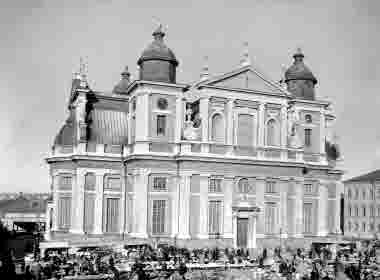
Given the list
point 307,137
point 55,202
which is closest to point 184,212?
point 55,202

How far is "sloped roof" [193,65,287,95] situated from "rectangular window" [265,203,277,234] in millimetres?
8793

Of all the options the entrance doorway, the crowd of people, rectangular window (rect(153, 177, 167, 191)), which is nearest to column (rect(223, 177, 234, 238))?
the entrance doorway

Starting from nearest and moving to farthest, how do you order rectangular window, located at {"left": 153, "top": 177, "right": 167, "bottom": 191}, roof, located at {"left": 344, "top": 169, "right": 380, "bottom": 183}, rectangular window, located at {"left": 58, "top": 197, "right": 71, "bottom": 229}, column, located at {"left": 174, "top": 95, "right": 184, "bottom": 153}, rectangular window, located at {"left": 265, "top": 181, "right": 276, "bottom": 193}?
rectangular window, located at {"left": 153, "top": 177, "right": 167, "bottom": 191}, column, located at {"left": 174, "top": 95, "right": 184, "bottom": 153}, rectangular window, located at {"left": 58, "top": 197, "right": 71, "bottom": 229}, rectangular window, located at {"left": 265, "top": 181, "right": 276, "bottom": 193}, roof, located at {"left": 344, "top": 169, "right": 380, "bottom": 183}

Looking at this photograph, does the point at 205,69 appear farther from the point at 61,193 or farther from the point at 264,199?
the point at 61,193

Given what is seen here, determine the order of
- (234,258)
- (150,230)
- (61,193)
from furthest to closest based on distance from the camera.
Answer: (61,193) → (150,230) → (234,258)

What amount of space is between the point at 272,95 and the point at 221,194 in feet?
28.5

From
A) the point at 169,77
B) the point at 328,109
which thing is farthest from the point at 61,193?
the point at 328,109

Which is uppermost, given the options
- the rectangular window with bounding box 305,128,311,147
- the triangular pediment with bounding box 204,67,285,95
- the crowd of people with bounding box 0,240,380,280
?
the triangular pediment with bounding box 204,67,285,95

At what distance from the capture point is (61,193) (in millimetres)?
39531

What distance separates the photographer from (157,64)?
38688 millimetres

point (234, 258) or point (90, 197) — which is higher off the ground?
point (90, 197)

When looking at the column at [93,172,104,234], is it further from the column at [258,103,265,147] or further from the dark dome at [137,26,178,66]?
the column at [258,103,265,147]

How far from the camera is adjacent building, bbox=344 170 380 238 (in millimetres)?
64000

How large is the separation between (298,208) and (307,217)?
1.66m
